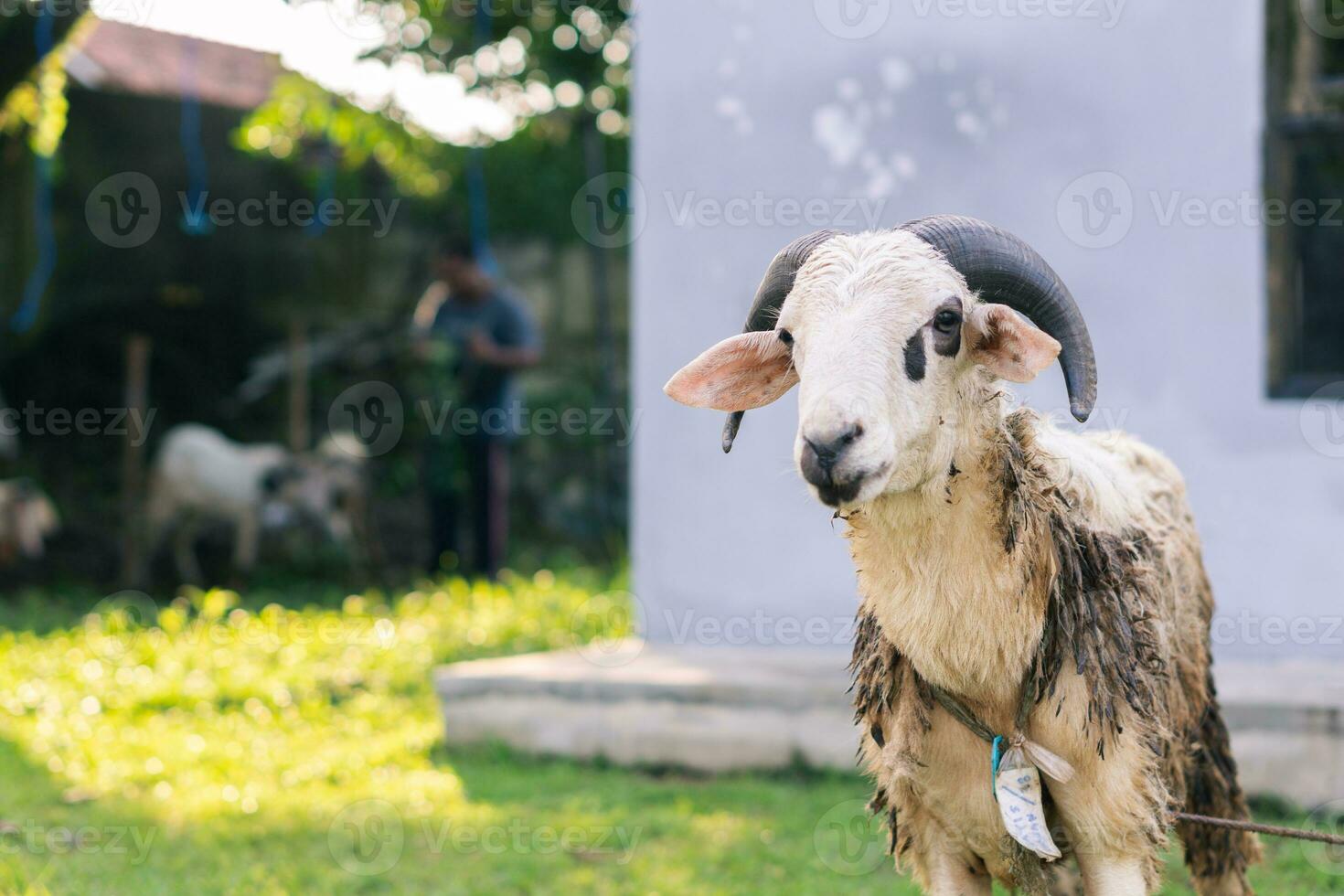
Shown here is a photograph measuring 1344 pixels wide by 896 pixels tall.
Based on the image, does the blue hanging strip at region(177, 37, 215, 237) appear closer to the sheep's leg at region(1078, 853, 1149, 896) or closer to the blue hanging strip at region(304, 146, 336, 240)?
the blue hanging strip at region(304, 146, 336, 240)

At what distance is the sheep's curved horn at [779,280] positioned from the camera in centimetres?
280

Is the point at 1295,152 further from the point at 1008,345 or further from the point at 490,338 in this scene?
the point at 490,338

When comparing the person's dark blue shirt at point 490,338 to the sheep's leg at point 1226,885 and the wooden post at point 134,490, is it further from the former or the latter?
the sheep's leg at point 1226,885

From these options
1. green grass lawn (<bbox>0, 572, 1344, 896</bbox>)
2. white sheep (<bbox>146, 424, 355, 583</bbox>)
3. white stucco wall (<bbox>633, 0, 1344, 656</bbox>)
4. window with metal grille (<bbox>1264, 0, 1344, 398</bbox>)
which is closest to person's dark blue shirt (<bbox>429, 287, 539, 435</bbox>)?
white sheep (<bbox>146, 424, 355, 583</bbox>)

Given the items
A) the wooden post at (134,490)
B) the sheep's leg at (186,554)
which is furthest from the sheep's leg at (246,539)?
the wooden post at (134,490)

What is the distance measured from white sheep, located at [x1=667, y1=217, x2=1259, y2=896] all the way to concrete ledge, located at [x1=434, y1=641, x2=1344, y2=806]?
6.33 feet

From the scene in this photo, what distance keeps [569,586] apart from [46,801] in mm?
4580

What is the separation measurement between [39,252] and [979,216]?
8.19 meters

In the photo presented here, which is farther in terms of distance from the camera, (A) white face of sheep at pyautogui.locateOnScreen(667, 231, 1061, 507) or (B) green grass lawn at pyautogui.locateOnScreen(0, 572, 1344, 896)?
(B) green grass lawn at pyautogui.locateOnScreen(0, 572, 1344, 896)


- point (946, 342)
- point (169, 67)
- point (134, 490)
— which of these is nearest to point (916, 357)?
point (946, 342)

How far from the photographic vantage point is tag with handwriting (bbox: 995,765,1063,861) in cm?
263

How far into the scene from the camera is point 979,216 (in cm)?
581

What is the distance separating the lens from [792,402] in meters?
5.89

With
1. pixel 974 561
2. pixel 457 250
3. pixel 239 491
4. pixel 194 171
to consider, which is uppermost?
pixel 194 171
